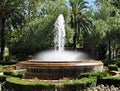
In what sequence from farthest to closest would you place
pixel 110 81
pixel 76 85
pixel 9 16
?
1. pixel 9 16
2. pixel 110 81
3. pixel 76 85

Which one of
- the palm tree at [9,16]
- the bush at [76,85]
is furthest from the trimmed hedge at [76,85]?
the palm tree at [9,16]

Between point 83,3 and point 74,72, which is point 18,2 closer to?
point 83,3

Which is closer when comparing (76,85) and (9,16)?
(76,85)

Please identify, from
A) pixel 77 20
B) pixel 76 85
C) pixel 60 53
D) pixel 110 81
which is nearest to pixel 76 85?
pixel 76 85

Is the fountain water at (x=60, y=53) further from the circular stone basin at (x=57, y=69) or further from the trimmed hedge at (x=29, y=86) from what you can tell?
the trimmed hedge at (x=29, y=86)

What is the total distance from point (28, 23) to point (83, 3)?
772cm

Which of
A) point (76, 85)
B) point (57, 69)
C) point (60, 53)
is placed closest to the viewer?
point (76, 85)

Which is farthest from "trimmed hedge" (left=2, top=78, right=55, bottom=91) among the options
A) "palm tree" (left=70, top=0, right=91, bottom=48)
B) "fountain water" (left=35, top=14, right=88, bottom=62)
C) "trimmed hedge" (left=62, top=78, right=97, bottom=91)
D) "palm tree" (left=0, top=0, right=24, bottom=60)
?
"palm tree" (left=70, top=0, right=91, bottom=48)

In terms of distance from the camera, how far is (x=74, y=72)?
18.0 metres

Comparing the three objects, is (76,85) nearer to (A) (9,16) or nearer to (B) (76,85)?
(B) (76,85)

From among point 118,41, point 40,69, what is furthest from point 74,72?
point 118,41

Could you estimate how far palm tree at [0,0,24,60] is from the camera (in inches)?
1512

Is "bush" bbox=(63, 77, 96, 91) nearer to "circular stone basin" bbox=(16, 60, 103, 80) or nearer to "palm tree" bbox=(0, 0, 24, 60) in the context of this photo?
"circular stone basin" bbox=(16, 60, 103, 80)

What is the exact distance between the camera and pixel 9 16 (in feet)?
128
